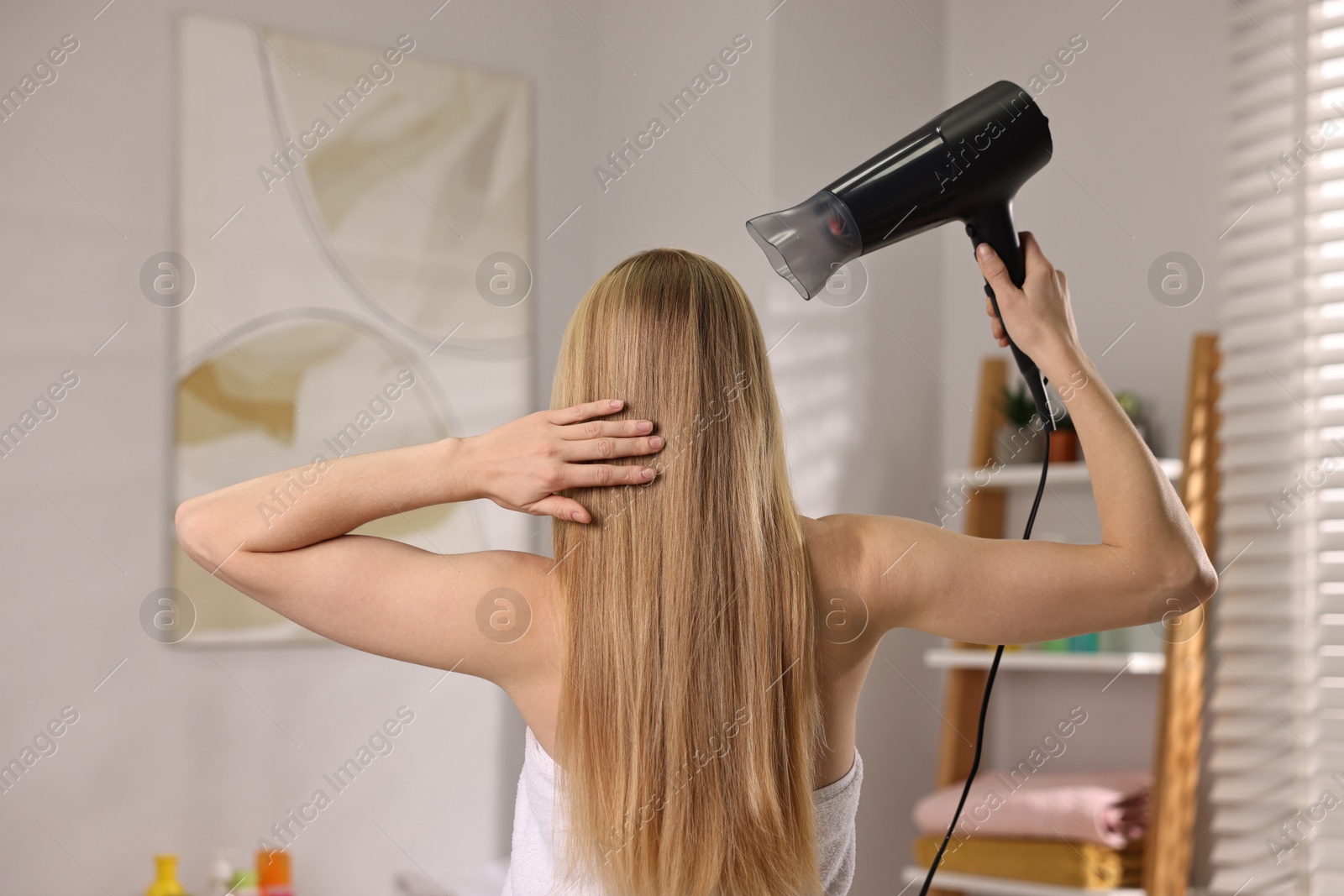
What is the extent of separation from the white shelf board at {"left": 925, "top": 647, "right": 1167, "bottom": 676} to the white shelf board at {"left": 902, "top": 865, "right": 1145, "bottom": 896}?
0.37 meters

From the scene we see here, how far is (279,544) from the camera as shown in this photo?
79 centimetres

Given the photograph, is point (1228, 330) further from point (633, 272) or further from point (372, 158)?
point (372, 158)

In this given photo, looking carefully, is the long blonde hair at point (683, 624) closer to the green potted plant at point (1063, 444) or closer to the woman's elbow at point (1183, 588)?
the woman's elbow at point (1183, 588)

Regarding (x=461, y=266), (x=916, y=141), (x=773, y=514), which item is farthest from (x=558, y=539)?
(x=461, y=266)

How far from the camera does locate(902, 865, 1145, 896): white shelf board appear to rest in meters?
1.78

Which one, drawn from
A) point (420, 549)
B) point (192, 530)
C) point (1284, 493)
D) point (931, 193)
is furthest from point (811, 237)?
point (1284, 493)

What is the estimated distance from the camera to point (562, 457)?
757 mm

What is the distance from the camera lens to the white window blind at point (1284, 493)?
5.62 ft

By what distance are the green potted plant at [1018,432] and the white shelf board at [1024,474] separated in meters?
0.02

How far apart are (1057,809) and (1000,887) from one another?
7.8 inches

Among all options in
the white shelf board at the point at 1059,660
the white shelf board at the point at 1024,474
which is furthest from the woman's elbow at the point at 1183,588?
the white shelf board at the point at 1024,474

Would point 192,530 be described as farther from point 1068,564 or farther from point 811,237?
point 1068,564

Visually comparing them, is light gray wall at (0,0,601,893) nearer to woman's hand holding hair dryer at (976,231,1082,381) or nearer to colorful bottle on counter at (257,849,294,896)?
colorful bottle on counter at (257,849,294,896)

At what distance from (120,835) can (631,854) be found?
1.56 m
